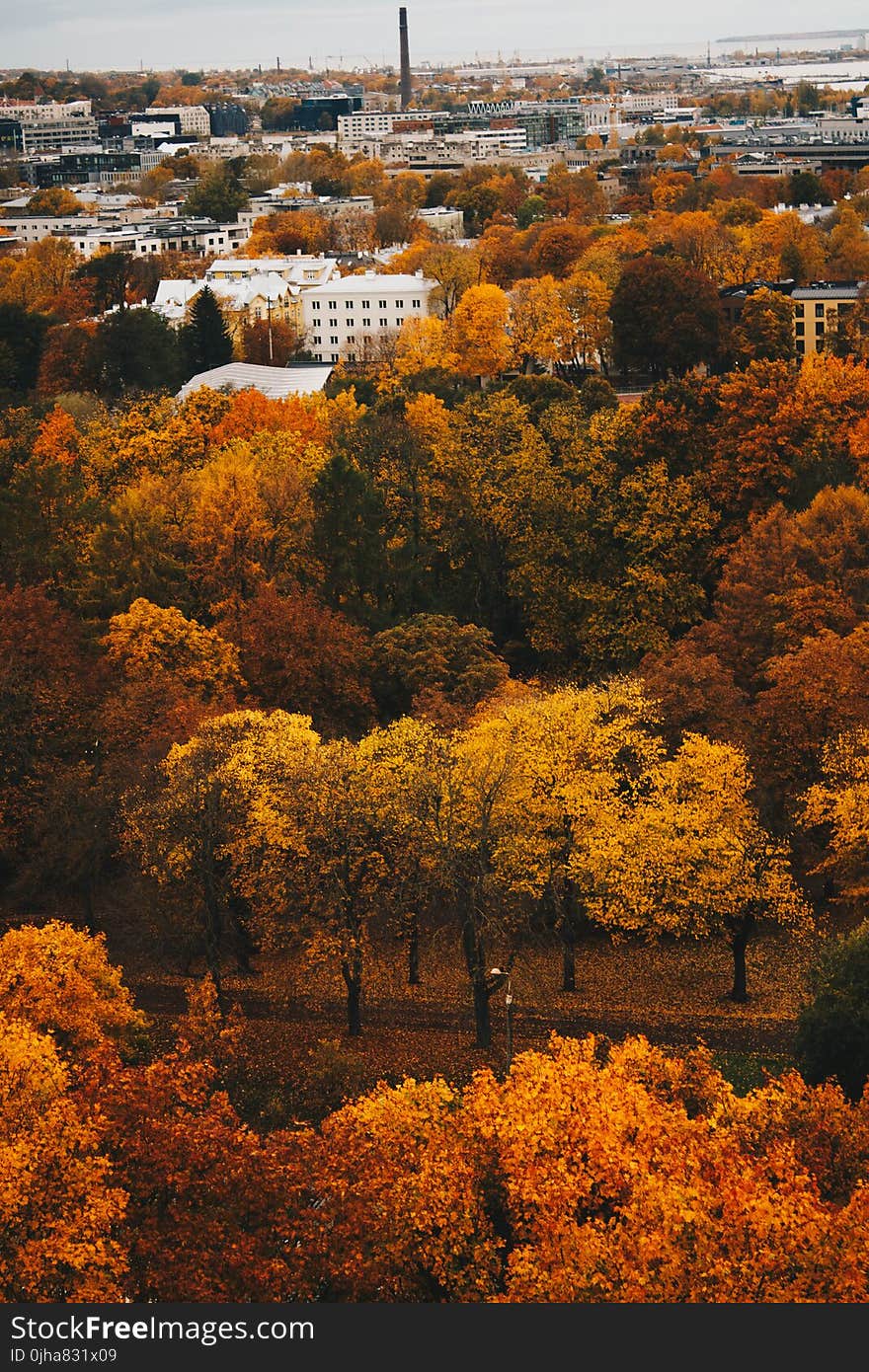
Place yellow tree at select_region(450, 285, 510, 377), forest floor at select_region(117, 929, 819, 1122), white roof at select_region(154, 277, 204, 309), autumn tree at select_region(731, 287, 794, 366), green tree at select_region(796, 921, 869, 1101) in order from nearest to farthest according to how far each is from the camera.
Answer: green tree at select_region(796, 921, 869, 1101) < forest floor at select_region(117, 929, 819, 1122) < autumn tree at select_region(731, 287, 794, 366) < yellow tree at select_region(450, 285, 510, 377) < white roof at select_region(154, 277, 204, 309)

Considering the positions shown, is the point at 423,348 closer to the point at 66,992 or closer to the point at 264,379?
the point at 264,379

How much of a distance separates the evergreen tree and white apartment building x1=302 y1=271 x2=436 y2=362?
411 inches

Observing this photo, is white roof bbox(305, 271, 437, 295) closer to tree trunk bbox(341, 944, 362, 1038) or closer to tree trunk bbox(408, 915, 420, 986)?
tree trunk bbox(408, 915, 420, 986)

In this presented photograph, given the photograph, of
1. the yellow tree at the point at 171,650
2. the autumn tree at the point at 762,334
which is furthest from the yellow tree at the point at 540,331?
the yellow tree at the point at 171,650

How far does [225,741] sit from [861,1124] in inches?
487

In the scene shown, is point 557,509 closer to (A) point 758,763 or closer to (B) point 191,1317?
(A) point 758,763

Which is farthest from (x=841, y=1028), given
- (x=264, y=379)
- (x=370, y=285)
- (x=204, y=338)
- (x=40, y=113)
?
(x=40, y=113)

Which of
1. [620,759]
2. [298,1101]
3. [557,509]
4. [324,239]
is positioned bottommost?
[298,1101]

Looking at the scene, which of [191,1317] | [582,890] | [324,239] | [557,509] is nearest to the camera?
[191,1317]

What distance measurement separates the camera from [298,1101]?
21.5 metres

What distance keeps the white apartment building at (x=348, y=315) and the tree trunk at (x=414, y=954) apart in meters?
48.1

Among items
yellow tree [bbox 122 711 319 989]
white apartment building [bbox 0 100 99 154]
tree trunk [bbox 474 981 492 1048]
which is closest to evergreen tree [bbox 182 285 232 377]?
yellow tree [bbox 122 711 319 989]

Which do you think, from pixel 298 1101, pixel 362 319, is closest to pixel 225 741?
pixel 298 1101

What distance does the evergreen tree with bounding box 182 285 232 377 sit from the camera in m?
62.1
